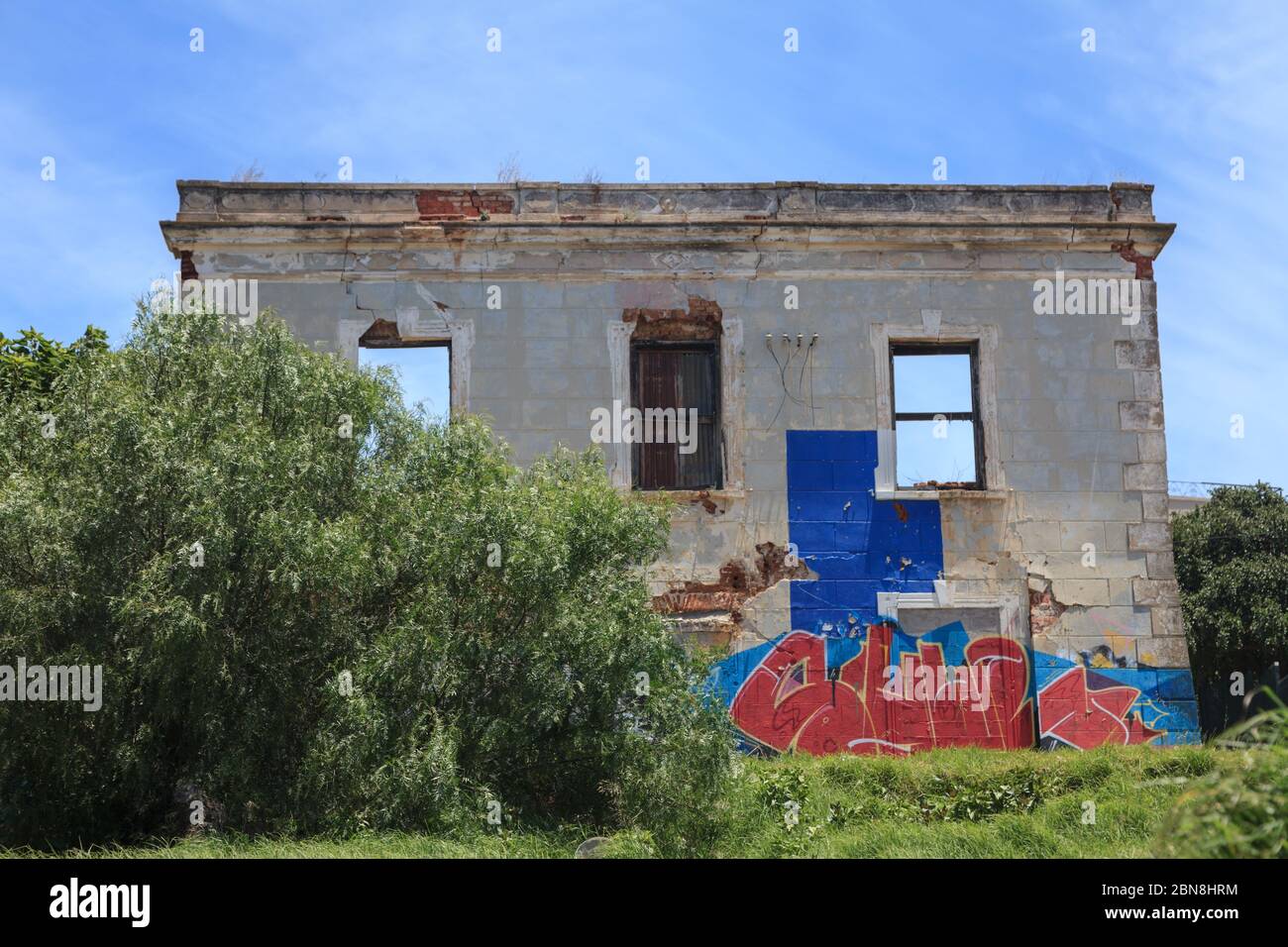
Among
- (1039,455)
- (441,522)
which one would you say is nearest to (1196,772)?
(1039,455)

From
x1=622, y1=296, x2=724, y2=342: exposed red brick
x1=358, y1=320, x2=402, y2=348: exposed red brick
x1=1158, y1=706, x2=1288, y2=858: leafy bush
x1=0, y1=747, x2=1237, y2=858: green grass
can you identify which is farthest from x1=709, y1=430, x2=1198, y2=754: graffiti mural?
x1=1158, y1=706, x2=1288, y2=858: leafy bush

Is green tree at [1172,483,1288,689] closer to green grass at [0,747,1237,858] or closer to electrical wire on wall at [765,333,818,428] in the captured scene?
green grass at [0,747,1237,858]

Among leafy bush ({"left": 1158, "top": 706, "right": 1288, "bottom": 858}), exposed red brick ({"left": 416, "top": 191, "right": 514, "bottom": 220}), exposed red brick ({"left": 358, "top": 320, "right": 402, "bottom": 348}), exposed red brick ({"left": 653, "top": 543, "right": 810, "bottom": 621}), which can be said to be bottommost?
leafy bush ({"left": 1158, "top": 706, "right": 1288, "bottom": 858})

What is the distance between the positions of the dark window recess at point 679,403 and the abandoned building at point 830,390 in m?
0.03

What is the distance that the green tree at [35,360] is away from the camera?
1319cm

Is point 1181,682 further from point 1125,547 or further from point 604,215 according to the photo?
point 604,215

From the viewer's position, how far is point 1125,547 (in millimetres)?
14734

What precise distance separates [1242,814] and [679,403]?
416 inches

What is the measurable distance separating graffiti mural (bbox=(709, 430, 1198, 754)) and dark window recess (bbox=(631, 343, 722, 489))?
94cm

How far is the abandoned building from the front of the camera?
14.3 m

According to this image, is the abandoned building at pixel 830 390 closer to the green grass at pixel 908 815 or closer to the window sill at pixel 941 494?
the window sill at pixel 941 494

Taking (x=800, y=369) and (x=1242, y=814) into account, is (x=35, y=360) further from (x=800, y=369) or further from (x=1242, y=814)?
→ (x=1242, y=814)

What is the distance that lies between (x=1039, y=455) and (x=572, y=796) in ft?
24.9

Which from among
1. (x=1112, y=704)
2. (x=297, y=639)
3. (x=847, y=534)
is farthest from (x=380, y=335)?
(x=1112, y=704)
